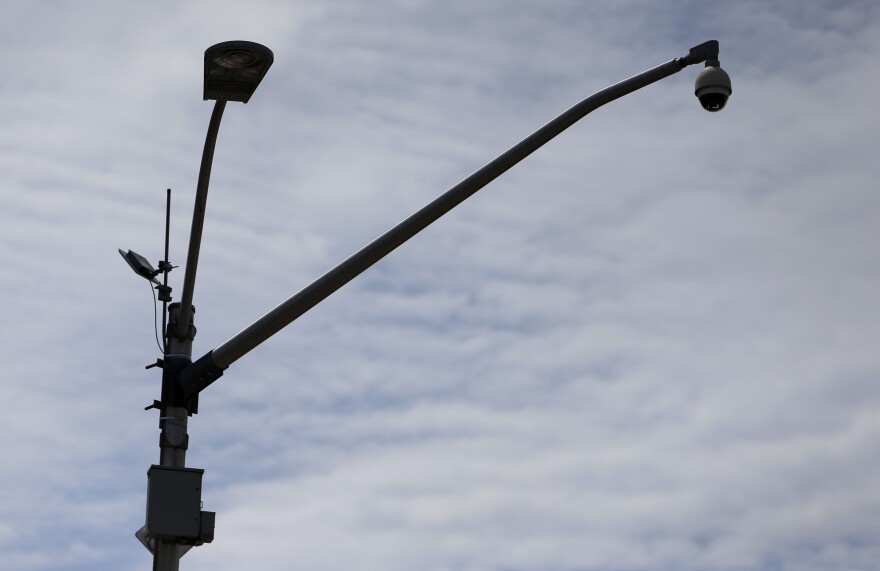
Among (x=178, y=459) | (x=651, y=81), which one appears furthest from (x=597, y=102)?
(x=178, y=459)

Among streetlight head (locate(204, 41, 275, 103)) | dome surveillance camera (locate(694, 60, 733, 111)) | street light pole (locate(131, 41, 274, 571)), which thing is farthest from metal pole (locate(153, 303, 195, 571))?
dome surveillance camera (locate(694, 60, 733, 111))

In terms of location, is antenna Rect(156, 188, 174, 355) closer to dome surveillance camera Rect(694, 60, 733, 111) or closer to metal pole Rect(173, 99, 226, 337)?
metal pole Rect(173, 99, 226, 337)

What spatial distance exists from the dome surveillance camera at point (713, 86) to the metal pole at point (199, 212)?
3.70 meters

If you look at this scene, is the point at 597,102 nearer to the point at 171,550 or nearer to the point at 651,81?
the point at 651,81

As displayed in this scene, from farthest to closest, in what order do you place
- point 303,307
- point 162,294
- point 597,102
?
point 162,294
point 597,102
point 303,307

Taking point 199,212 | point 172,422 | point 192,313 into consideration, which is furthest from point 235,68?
point 172,422

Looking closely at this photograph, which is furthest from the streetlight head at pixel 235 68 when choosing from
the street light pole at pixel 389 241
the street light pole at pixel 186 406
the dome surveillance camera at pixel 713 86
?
the dome surveillance camera at pixel 713 86

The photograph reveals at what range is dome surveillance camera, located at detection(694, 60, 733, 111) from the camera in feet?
34.0

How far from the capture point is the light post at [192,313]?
924 cm

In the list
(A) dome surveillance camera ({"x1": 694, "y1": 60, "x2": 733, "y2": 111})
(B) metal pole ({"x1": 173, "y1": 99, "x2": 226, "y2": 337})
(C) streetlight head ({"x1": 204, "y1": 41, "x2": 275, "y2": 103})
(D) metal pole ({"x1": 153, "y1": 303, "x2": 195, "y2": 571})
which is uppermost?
(A) dome surveillance camera ({"x1": 694, "y1": 60, "x2": 733, "y2": 111})

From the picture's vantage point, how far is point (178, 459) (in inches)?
381

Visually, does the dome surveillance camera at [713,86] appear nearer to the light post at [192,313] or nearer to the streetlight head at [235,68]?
the light post at [192,313]

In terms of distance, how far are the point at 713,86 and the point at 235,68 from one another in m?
3.71

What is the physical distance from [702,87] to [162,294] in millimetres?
4549
